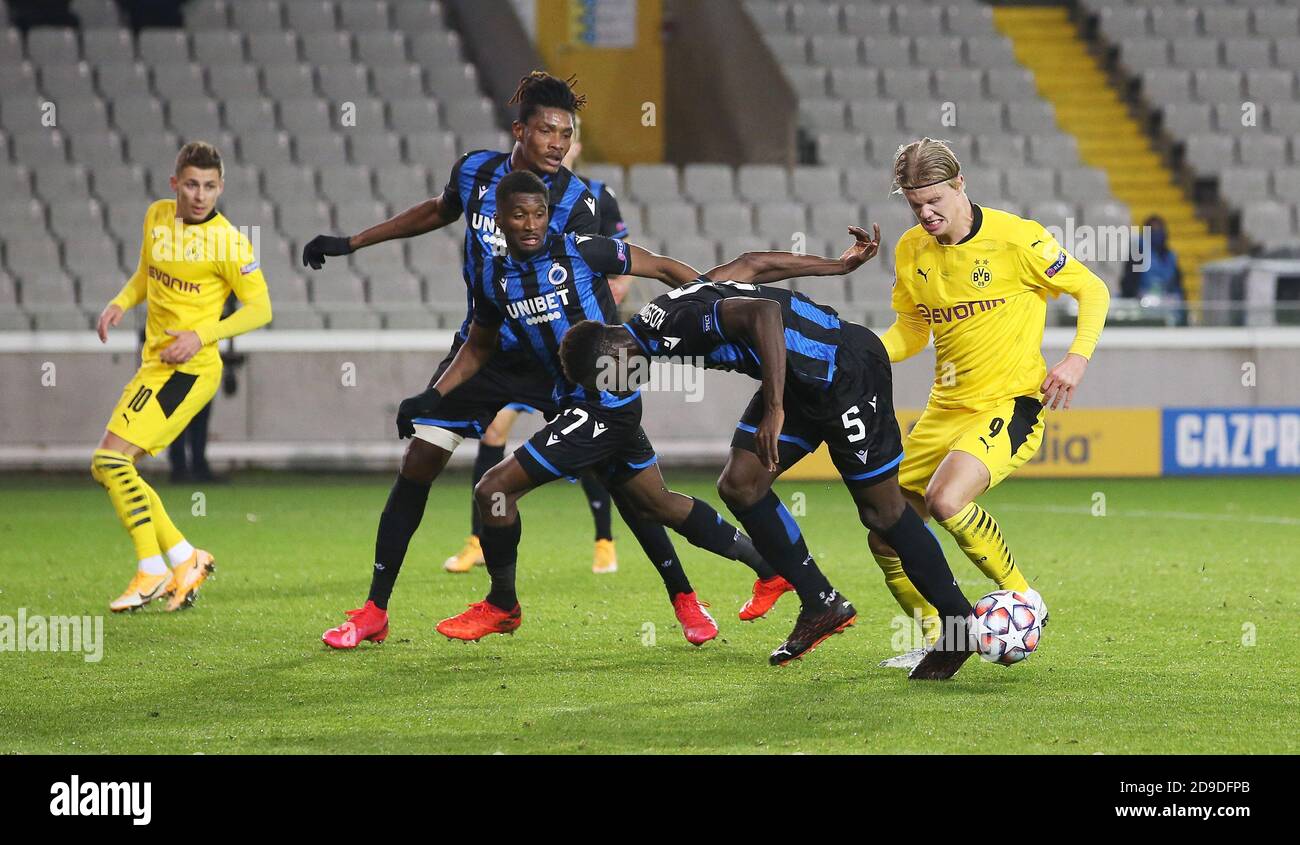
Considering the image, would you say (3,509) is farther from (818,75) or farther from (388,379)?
(818,75)

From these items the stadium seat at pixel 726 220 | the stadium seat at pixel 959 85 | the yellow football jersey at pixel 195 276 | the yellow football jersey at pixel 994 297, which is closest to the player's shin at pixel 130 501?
the yellow football jersey at pixel 195 276

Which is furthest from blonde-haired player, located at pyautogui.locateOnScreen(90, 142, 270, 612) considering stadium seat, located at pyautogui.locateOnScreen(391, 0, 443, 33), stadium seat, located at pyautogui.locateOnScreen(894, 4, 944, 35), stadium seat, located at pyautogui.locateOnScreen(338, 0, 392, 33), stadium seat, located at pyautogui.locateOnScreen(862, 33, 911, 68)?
stadium seat, located at pyautogui.locateOnScreen(894, 4, 944, 35)

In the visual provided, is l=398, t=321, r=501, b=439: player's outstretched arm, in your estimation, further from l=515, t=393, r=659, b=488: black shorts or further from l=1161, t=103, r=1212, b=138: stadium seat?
l=1161, t=103, r=1212, b=138: stadium seat

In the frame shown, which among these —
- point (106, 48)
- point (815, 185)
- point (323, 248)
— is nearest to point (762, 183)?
point (815, 185)

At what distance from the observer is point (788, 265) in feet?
20.2

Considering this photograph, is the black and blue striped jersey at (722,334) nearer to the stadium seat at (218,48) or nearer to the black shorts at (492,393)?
the black shorts at (492,393)

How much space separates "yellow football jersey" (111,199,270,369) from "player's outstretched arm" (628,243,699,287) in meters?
2.01

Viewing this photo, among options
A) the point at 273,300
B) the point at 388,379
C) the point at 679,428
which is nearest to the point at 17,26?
the point at 273,300

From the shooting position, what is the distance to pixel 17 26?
20172 mm

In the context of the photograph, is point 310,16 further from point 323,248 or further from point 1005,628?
point 1005,628

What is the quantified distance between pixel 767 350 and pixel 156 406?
3231 millimetres

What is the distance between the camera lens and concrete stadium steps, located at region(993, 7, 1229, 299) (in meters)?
18.8

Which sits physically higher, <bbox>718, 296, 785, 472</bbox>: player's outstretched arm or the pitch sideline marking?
<bbox>718, 296, 785, 472</bbox>: player's outstretched arm

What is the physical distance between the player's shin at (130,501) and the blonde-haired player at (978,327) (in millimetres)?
3247
